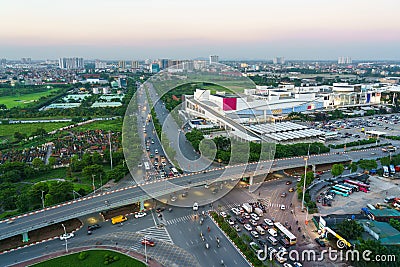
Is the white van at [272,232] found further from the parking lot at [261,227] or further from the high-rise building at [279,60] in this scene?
the high-rise building at [279,60]

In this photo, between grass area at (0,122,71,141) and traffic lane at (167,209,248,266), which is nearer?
traffic lane at (167,209,248,266)

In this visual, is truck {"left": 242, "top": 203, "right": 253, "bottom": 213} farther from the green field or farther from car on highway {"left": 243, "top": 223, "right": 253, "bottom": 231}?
the green field

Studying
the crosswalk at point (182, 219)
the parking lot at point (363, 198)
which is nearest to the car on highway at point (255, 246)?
the crosswalk at point (182, 219)

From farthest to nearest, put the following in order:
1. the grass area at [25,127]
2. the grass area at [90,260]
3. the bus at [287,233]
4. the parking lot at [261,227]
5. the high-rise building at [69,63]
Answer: the high-rise building at [69,63] → the grass area at [25,127] → the bus at [287,233] → the parking lot at [261,227] → the grass area at [90,260]

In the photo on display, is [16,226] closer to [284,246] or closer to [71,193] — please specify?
[71,193]

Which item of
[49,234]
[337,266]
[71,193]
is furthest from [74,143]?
[337,266]

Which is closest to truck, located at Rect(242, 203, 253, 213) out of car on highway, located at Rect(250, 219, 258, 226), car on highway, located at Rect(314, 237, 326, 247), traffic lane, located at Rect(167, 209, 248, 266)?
car on highway, located at Rect(250, 219, 258, 226)

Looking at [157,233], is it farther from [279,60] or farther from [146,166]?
[279,60]

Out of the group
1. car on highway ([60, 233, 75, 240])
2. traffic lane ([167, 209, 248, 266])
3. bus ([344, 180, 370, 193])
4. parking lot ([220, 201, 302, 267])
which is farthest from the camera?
bus ([344, 180, 370, 193])

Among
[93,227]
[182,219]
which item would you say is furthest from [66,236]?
[182,219]
